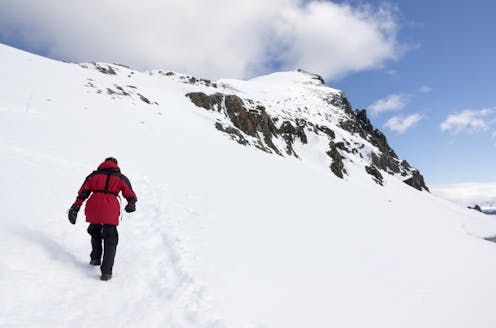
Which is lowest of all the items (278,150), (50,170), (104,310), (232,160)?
(104,310)

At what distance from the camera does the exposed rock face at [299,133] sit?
148 ft

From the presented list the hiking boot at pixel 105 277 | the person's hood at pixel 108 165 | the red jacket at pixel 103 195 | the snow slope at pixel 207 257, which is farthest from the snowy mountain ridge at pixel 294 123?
the hiking boot at pixel 105 277

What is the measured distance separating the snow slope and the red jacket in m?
0.92

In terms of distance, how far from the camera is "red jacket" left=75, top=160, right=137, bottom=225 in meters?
5.29

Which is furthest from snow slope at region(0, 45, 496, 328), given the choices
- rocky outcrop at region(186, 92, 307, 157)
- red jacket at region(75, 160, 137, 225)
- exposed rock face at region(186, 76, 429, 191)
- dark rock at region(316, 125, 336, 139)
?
dark rock at region(316, 125, 336, 139)

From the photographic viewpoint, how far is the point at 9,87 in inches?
758

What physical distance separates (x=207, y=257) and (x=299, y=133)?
55.1 metres

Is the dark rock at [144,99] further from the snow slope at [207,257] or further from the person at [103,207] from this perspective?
the person at [103,207]

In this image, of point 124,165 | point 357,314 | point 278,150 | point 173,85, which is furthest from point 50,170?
point 173,85

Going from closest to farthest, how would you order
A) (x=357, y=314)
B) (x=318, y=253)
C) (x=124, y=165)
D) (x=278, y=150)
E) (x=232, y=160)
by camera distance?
(x=357, y=314)
(x=318, y=253)
(x=124, y=165)
(x=232, y=160)
(x=278, y=150)

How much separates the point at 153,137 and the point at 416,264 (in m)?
16.8

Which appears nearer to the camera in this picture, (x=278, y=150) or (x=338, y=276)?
(x=338, y=276)

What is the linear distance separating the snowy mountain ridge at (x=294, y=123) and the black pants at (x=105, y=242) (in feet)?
87.2

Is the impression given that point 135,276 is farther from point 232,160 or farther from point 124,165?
point 232,160
